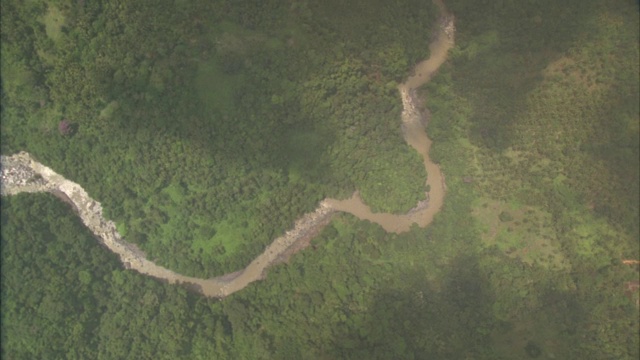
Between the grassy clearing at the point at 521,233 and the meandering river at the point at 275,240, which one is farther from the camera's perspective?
the meandering river at the point at 275,240

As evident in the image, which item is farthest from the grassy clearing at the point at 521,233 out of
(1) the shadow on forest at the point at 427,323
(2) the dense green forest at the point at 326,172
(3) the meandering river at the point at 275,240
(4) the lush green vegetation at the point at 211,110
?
(4) the lush green vegetation at the point at 211,110

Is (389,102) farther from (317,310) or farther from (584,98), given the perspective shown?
(317,310)

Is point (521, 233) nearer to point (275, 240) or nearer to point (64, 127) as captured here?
point (275, 240)

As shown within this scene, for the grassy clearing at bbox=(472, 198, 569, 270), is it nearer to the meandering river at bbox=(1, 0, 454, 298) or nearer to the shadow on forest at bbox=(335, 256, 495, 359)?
the shadow on forest at bbox=(335, 256, 495, 359)

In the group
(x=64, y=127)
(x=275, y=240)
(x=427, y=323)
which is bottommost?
(x=427, y=323)

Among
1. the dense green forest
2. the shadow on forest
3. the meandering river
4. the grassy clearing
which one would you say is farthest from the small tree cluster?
the grassy clearing

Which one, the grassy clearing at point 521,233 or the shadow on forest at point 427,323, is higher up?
the grassy clearing at point 521,233

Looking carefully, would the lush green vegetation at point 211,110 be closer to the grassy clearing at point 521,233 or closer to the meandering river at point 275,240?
the meandering river at point 275,240

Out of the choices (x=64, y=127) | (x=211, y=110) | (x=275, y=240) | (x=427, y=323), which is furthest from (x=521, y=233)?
(x=64, y=127)
